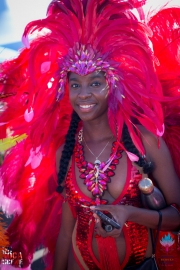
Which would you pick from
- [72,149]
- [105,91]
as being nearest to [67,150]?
[72,149]

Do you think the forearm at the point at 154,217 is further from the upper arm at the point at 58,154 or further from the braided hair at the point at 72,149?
the upper arm at the point at 58,154

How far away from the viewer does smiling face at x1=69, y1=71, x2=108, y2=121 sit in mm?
2395

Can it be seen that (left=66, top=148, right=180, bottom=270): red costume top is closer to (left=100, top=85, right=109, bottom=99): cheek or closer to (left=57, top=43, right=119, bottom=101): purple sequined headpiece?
(left=100, top=85, right=109, bottom=99): cheek

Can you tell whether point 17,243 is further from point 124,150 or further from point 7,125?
point 124,150

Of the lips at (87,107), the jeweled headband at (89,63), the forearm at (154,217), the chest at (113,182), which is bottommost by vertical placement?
the forearm at (154,217)

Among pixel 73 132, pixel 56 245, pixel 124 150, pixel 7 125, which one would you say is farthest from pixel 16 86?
pixel 56 245

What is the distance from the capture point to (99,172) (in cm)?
253

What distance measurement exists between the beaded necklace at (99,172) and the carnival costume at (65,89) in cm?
2

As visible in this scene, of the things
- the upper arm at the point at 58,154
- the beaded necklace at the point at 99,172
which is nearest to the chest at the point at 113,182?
the beaded necklace at the point at 99,172

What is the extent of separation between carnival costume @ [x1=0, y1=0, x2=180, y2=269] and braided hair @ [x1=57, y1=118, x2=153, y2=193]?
36 millimetres

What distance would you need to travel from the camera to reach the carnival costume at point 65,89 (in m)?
2.44

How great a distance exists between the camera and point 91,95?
7.86 ft

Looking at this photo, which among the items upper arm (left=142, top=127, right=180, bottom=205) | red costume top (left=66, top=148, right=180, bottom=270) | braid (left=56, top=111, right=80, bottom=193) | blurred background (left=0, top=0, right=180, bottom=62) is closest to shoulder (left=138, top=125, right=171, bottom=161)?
upper arm (left=142, top=127, right=180, bottom=205)

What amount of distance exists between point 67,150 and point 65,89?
39cm
